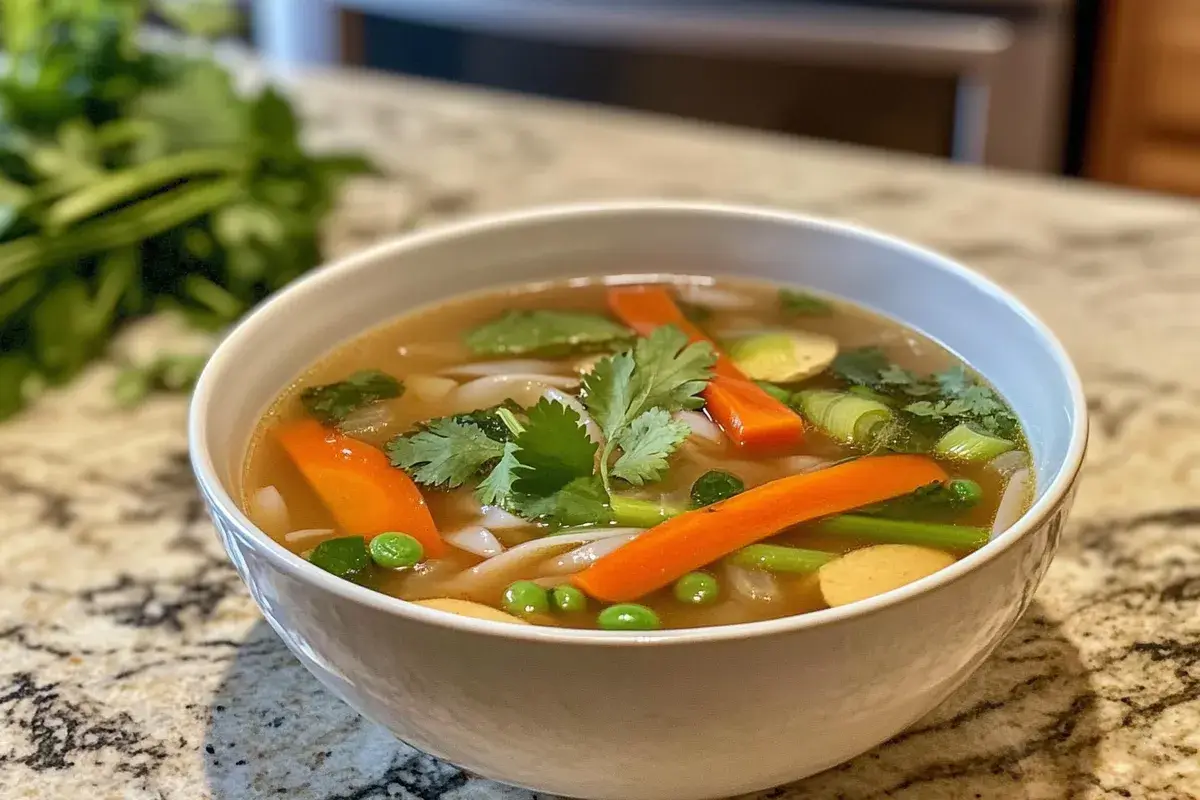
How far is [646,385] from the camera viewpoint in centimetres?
104

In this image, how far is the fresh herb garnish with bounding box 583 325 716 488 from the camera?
0.97 metres

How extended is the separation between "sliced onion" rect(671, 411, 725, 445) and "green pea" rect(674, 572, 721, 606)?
0.60 ft

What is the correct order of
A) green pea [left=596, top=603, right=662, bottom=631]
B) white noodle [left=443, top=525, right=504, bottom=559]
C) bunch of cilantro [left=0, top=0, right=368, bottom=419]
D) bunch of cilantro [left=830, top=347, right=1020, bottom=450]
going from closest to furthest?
green pea [left=596, top=603, right=662, bottom=631]
white noodle [left=443, top=525, right=504, bottom=559]
bunch of cilantro [left=830, top=347, right=1020, bottom=450]
bunch of cilantro [left=0, top=0, right=368, bottom=419]

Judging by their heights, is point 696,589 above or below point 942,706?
above

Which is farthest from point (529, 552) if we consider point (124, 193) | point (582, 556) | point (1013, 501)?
point (124, 193)

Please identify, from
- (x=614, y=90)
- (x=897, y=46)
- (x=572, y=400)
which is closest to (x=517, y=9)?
(x=614, y=90)

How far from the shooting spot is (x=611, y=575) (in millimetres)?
819

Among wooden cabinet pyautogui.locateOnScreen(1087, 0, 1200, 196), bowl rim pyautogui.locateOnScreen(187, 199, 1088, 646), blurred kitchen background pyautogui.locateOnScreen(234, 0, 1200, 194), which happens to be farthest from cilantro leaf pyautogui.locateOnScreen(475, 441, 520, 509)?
wooden cabinet pyautogui.locateOnScreen(1087, 0, 1200, 196)

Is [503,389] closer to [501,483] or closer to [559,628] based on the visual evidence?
[501,483]

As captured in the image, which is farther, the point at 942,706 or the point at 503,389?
the point at 503,389

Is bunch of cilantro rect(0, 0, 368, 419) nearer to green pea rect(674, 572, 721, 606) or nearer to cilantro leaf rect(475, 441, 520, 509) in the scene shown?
cilantro leaf rect(475, 441, 520, 509)

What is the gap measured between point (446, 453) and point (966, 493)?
0.41 m

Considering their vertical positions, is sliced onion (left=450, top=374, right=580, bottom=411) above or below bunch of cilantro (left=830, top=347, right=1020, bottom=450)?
below

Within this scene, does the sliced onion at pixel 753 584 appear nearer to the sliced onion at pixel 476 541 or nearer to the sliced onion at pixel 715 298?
the sliced onion at pixel 476 541
